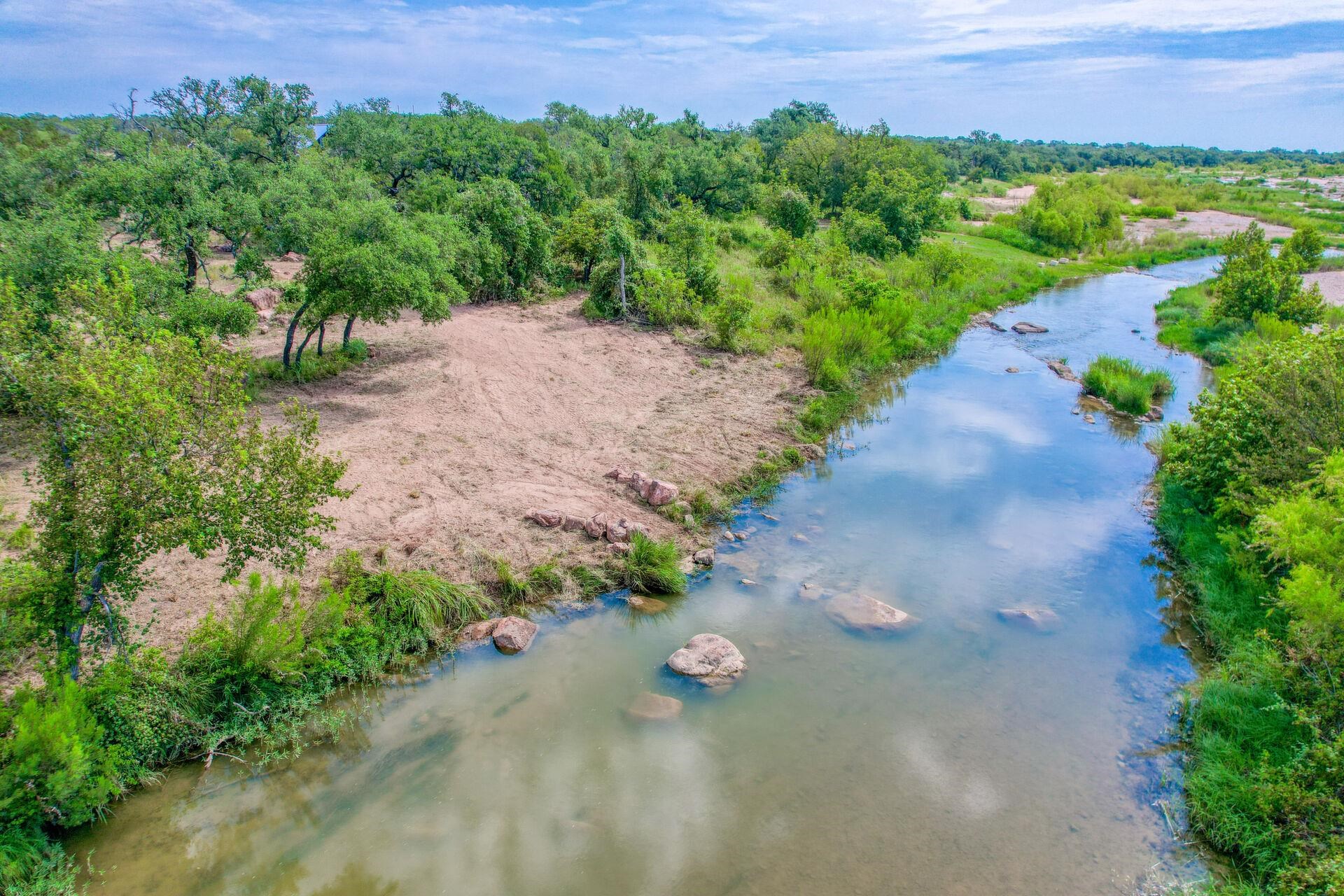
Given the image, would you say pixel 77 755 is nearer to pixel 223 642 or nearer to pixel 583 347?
pixel 223 642

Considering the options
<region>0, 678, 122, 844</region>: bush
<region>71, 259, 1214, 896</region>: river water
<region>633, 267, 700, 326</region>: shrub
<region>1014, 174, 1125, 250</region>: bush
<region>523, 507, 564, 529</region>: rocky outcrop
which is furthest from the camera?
<region>1014, 174, 1125, 250</region>: bush

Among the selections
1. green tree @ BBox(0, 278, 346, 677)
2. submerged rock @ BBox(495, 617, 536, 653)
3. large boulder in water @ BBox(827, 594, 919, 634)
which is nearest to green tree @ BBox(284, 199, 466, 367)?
green tree @ BBox(0, 278, 346, 677)

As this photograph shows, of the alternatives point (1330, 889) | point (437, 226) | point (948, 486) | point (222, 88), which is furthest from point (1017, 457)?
point (222, 88)

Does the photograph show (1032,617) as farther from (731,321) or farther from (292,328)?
(292,328)

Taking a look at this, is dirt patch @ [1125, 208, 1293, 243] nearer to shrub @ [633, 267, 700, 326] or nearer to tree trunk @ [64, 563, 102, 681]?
shrub @ [633, 267, 700, 326]

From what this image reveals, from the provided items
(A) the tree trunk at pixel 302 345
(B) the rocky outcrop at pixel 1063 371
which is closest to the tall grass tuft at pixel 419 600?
(A) the tree trunk at pixel 302 345
